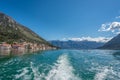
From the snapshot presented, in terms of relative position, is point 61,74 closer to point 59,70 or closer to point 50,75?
point 50,75

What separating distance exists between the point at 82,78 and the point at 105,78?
3904 millimetres

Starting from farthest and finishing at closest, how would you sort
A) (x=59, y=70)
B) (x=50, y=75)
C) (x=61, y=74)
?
(x=59, y=70), (x=61, y=74), (x=50, y=75)

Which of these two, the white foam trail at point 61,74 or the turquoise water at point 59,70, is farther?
the turquoise water at point 59,70

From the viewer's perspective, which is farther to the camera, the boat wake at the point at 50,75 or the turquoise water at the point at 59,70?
the turquoise water at the point at 59,70

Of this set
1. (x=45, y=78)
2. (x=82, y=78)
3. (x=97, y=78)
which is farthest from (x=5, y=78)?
(x=97, y=78)

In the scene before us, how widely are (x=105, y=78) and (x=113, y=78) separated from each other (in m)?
1.42

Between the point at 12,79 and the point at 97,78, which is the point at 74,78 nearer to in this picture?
the point at 97,78

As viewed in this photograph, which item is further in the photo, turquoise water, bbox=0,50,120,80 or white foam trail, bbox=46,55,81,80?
turquoise water, bbox=0,50,120,80

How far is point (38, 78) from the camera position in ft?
101

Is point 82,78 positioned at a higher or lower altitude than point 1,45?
lower

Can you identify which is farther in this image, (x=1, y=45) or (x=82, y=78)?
(x=1, y=45)

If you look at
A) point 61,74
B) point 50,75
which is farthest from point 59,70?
point 50,75

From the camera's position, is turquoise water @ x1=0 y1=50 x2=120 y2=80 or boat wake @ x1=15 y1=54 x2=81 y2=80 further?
turquoise water @ x1=0 y1=50 x2=120 y2=80

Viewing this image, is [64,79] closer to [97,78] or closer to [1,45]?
[97,78]
